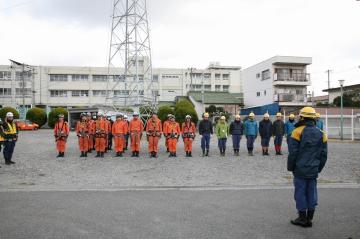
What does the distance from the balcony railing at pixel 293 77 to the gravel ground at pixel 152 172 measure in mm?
33604

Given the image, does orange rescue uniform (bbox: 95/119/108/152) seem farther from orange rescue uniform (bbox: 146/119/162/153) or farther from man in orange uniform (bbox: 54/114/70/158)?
orange rescue uniform (bbox: 146/119/162/153)

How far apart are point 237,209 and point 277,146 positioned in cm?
1046

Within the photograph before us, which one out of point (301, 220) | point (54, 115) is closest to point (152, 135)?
point (301, 220)

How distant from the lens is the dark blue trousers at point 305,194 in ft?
18.9

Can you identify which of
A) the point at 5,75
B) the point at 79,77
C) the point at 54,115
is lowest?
the point at 54,115

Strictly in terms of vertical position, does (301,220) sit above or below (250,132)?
below

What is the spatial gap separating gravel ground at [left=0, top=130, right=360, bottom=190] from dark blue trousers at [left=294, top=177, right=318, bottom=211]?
3.65m

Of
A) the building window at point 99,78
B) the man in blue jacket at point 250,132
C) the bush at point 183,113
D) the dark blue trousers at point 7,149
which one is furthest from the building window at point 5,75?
the man in blue jacket at point 250,132

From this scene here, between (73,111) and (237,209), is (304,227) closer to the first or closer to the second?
(237,209)

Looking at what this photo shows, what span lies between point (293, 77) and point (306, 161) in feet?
145

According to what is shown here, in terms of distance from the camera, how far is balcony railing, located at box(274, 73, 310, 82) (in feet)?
155

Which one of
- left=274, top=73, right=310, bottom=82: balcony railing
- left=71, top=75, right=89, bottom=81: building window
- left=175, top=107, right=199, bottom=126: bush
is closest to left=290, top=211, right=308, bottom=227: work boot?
left=175, top=107, right=199, bottom=126: bush

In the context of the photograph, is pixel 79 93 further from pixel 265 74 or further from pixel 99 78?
pixel 265 74

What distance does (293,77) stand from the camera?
47.8 metres
